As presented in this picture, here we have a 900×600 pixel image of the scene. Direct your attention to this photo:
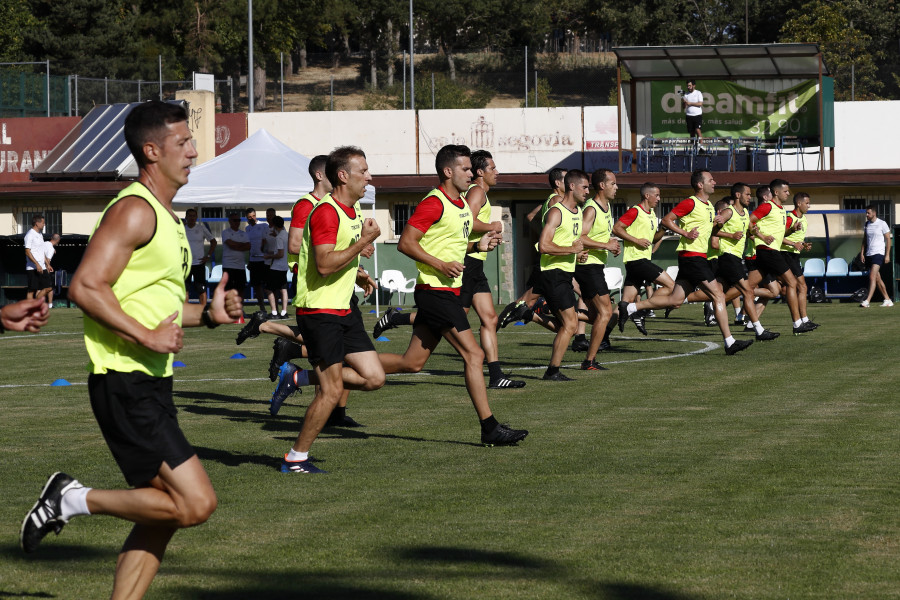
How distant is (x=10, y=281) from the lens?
3225 centimetres

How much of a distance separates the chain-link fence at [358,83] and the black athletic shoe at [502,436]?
34179 millimetres

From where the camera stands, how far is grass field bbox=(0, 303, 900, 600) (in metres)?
5.68

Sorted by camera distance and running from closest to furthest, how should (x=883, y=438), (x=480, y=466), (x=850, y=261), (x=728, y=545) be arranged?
(x=728, y=545) → (x=480, y=466) → (x=883, y=438) → (x=850, y=261)

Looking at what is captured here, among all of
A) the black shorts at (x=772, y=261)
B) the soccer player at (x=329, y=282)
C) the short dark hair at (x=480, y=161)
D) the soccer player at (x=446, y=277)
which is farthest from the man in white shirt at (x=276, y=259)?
the soccer player at (x=329, y=282)

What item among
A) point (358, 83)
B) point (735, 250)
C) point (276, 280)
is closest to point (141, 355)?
point (735, 250)

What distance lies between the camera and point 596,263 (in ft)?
49.5

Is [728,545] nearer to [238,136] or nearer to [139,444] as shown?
[139,444]

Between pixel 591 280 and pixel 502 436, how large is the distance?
5.83 meters

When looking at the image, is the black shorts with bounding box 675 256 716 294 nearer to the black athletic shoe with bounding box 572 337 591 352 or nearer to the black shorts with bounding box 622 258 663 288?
the black shorts with bounding box 622 258 663 288

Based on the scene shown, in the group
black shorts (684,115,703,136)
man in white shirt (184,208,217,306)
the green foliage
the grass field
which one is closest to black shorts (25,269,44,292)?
man in white shirt (184,208,217,306)

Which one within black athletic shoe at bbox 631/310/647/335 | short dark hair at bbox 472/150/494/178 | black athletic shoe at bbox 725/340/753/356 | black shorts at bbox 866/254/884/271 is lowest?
black athletic shoe at bbox 725/340/753/356

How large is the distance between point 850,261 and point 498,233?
20.8 meters

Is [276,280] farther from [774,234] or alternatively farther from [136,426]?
[136,426]

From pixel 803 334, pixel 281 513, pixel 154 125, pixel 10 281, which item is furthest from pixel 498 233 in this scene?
pixel 10 281
